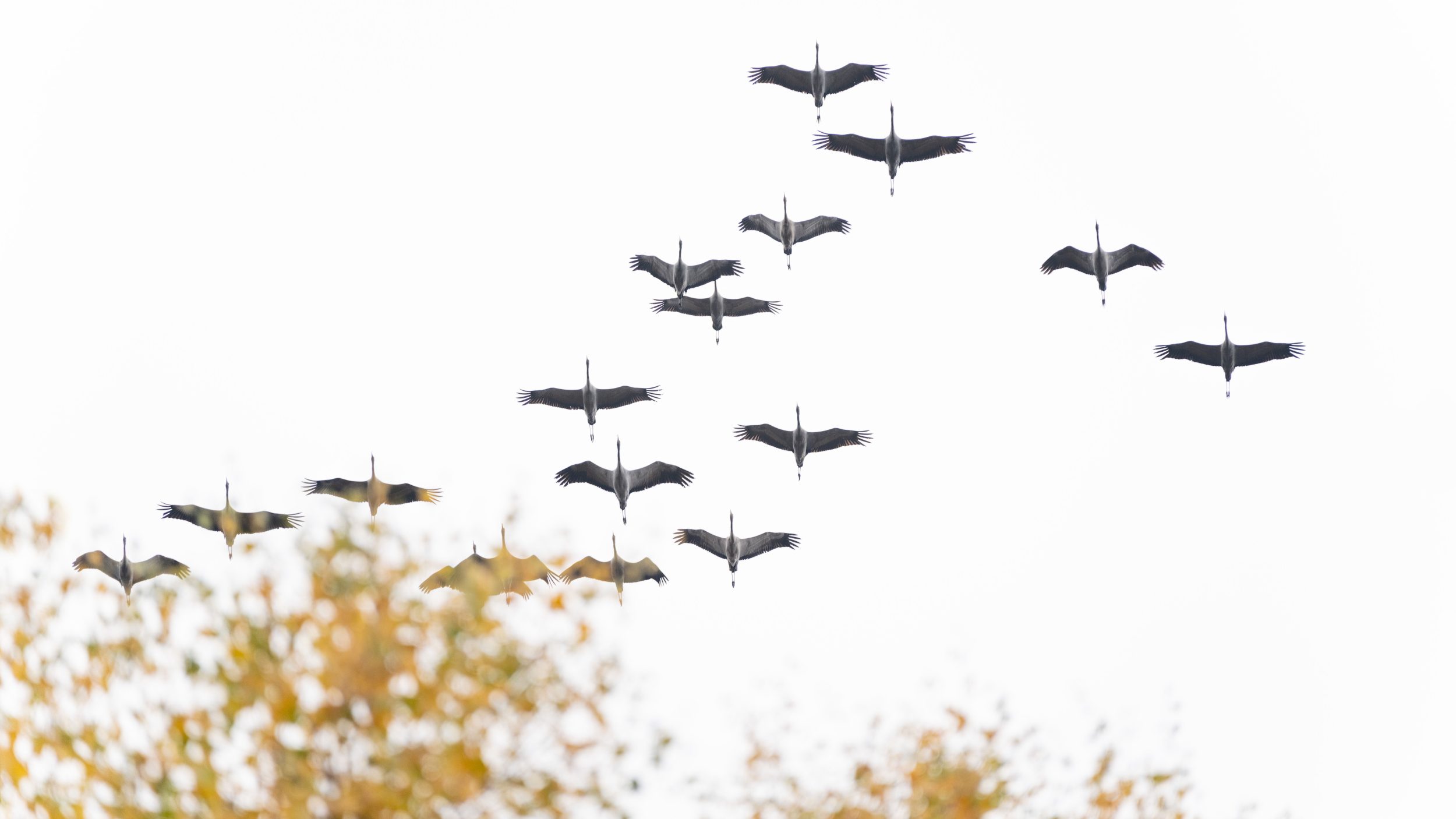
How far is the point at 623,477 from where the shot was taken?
121 ft

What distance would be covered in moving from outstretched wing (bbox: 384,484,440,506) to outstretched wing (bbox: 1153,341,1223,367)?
1725cm

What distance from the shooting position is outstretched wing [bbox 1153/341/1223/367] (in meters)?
36.1

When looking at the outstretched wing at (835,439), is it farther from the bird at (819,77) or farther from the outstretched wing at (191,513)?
the outstretched wing at (191,513)

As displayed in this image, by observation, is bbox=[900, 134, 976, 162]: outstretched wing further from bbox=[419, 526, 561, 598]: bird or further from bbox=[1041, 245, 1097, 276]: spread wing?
bbox=[419, 526, 561, 598]: bird

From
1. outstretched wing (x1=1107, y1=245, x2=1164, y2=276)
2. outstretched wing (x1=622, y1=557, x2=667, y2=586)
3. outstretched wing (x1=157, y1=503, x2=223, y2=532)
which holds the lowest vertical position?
outstretched wing (x1=622, y1=557, x2=667, y2=586)

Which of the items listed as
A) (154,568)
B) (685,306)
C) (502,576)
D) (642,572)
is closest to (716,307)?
(685,306)

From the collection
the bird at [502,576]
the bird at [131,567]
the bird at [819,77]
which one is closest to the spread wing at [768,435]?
the bird at [819,77]

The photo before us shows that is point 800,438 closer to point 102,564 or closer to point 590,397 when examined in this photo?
point 590,397

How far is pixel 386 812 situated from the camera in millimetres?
13391

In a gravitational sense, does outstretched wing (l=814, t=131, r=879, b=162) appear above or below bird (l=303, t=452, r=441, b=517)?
above

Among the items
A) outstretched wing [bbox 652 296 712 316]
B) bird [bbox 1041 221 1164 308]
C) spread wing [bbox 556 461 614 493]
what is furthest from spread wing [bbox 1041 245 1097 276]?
spread wing [bbox 556 461 614 493]

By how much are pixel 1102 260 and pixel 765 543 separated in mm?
10244

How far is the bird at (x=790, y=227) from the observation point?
36406 mm

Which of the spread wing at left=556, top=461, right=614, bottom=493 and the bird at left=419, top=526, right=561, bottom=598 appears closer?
the bird at left=419, top=526, right=561, bottom=598
